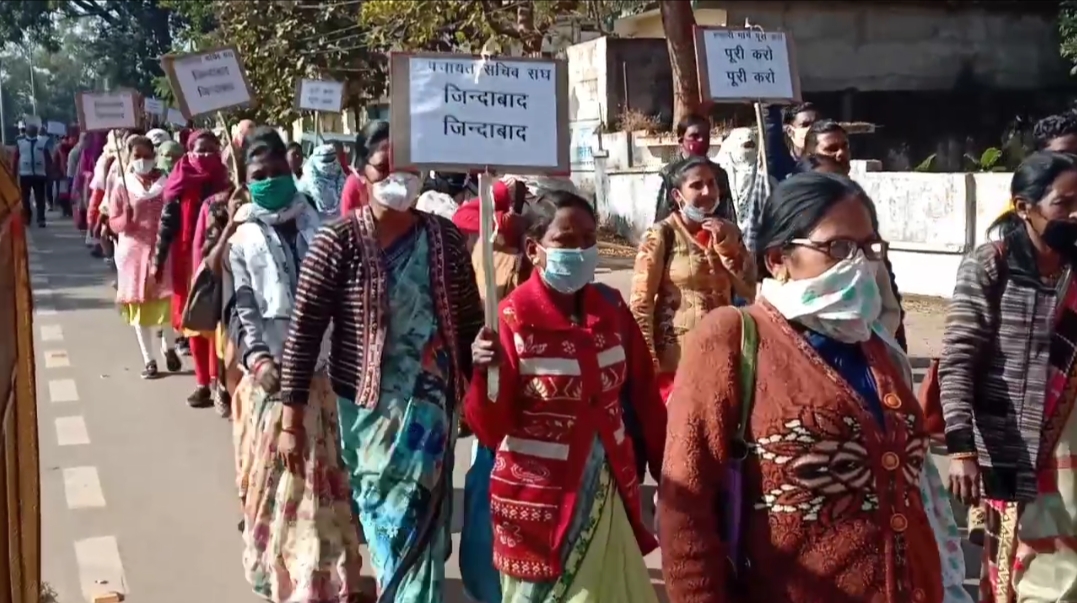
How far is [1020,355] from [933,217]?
920 centimetres

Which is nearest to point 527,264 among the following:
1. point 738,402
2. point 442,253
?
point 442,253

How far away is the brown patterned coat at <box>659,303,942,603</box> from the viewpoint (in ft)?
9.11

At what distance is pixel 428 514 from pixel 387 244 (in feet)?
2.75

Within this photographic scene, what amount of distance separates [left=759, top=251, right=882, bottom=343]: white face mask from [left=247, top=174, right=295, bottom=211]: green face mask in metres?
2.78

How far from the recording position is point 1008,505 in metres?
4.25

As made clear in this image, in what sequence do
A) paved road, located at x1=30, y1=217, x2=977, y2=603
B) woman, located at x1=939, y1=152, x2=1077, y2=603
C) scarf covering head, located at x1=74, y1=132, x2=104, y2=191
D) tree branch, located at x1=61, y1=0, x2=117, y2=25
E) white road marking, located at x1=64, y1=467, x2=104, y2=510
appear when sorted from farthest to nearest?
tree branch, located at x1=61, y1=0, x2=117, y2=25 → scarf covering head, located at x1=74, y1=132, x2=104, y2=191 → white road marking, located at x1=64, y1=467, x2=104, y2=510 → paved road, located at x1=30, y1=217, x2=977, y2=603 → woman, located at x1=939, y1=152, x2=1077, y2=603

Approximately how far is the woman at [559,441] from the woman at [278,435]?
126cm

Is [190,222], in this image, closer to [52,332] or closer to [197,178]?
[197,178]

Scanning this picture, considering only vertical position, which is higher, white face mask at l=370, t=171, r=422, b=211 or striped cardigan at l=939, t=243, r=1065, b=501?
white face mask at l=370, t=171, r=422, b=211

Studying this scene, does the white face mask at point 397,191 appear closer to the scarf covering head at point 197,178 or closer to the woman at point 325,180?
the woman at point 325,180

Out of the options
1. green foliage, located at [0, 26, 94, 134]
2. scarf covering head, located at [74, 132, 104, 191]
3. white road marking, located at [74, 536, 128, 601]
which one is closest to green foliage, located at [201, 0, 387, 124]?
A: scarf covering head, located at [74, 132, 104, 191]

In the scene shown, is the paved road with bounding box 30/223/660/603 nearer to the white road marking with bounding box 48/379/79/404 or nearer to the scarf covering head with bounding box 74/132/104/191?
the white road marking with bounding box 48/379/79/404

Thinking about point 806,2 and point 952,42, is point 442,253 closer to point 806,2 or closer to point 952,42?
point 806,2

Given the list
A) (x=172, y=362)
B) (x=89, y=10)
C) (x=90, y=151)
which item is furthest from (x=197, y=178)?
(x=89, y=10)
